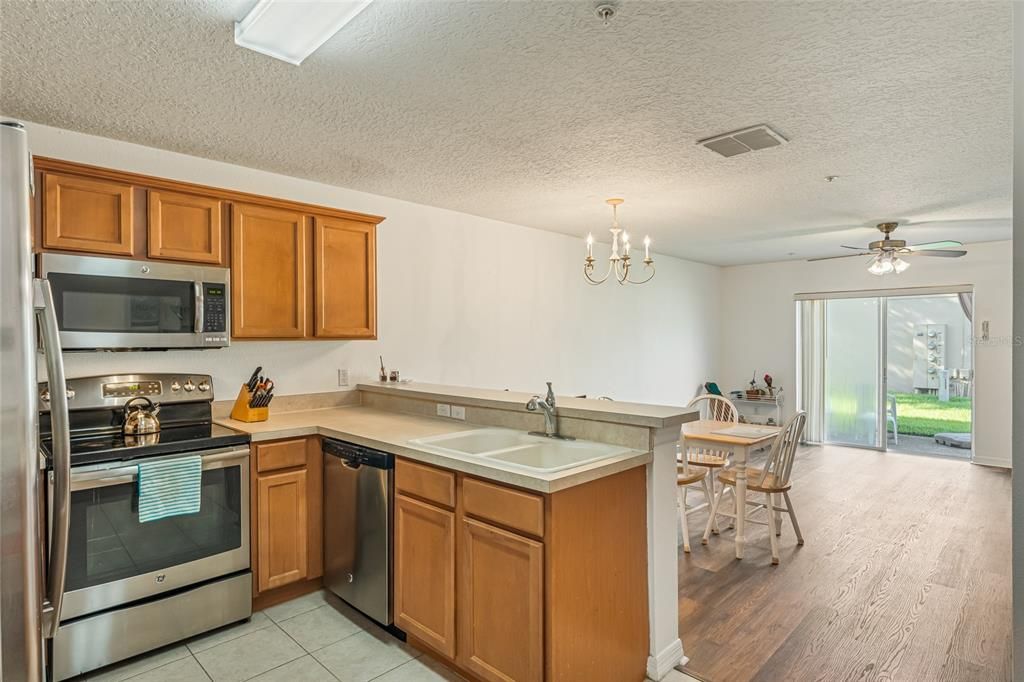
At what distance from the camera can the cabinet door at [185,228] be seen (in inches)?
109

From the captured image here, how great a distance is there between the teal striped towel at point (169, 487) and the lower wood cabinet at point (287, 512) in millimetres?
290

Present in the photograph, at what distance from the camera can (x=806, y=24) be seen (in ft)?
6.07

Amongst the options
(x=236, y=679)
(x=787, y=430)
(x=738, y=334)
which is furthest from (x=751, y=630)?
(x=738, y=334)

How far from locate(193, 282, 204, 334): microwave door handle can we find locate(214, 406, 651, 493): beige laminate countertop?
0.53 metres

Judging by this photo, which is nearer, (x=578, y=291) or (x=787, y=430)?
(x=787, y=430)

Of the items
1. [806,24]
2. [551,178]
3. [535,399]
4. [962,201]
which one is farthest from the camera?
[962,201]

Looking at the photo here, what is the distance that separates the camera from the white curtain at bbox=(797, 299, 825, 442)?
7430 millimetres

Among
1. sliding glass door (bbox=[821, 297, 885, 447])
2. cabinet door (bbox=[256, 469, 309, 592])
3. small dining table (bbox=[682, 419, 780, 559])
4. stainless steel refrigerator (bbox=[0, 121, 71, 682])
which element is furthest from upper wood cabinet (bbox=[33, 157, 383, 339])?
sliding glass door (bbox=[821, 297, 885, 447])

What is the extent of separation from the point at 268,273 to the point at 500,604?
2205 millimetres

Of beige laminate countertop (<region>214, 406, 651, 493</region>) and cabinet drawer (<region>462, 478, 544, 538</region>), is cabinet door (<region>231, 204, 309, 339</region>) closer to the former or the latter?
beige laminate countertop (<region>214, 406, 651, 493</region>)

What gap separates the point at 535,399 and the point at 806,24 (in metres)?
1.80

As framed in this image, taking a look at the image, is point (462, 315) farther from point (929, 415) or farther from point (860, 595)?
point (929, 415)

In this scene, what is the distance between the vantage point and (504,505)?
205 cm

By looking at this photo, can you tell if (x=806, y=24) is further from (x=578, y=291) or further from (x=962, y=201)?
(x=578, y=291)
